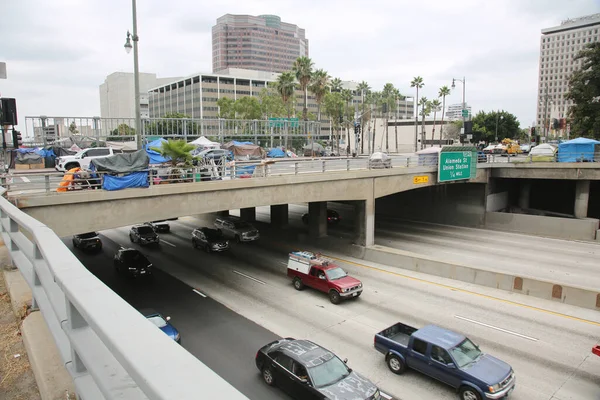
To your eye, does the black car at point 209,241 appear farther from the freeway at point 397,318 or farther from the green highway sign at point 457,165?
the green highway sign at point 457,165

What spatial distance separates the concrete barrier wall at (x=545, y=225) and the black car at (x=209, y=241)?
88.9 feet

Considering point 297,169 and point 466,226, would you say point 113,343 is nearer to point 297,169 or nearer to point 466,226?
point 297,169

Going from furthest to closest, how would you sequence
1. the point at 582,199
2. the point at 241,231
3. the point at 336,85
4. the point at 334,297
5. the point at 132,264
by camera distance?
the point at 336,85 → the point at 582,199 → the point at 241,231 → the point at 132,264 → the point at 334,297

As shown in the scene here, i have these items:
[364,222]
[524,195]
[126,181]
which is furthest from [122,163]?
[524,195]

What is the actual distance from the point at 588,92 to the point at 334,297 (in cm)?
4746

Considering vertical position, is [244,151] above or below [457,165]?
above

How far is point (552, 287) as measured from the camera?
22438 mm

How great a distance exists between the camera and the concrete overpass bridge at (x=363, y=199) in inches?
691

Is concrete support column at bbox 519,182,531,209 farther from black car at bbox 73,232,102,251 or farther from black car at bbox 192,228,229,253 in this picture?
black car at bbox 73,232,102,251

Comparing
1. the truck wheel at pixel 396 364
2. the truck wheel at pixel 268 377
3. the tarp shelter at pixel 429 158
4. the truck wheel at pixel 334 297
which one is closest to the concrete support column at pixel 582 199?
the tarp shelter at pixel 429 158

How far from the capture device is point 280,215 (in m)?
40.5

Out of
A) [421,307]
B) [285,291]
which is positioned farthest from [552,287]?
[285,291]

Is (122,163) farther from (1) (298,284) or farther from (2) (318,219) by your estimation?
(2) (318,219)

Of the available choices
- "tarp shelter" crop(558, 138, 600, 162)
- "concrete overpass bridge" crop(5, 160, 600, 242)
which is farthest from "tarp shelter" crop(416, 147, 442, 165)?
"tarp shelter" crop(558, 138, 600, 162)
